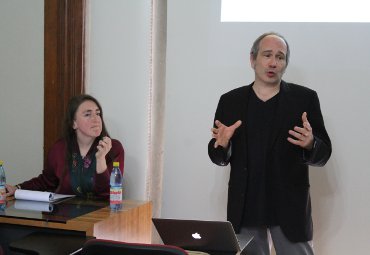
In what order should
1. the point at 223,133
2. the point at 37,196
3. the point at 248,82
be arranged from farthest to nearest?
the point at 248,82
the point at 37,196
the point at 223,133

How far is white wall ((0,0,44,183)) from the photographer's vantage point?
10.00ft

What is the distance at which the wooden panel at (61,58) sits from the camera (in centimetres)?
290

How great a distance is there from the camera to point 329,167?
8.00ft

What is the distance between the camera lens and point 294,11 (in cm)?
246

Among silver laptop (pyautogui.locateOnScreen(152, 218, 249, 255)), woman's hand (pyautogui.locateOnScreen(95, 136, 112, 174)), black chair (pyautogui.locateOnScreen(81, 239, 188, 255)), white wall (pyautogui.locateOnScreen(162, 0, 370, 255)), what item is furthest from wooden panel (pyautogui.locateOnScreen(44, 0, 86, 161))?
black chair (pyautogui.locateOnScreen(81, 239, 188, 255))

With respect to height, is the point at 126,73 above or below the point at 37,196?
above

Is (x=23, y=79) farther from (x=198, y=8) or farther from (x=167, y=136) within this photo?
(x=198, y=8)

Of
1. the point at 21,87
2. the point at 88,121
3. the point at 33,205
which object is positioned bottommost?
the point at 33,205

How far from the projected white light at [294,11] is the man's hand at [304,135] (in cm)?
96

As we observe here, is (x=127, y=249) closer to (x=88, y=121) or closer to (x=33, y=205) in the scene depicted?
(x=33, y=205)

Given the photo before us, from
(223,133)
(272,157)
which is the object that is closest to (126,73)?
(223,133)

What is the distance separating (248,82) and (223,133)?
823 mm

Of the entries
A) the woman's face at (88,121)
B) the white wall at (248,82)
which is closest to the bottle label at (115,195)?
the woman's face at (88,121)

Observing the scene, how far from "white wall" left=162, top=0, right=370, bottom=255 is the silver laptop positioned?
1.07 metres
